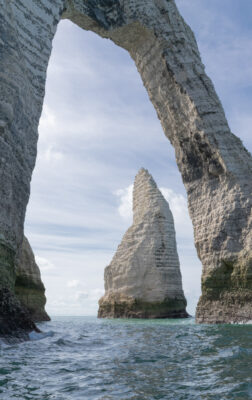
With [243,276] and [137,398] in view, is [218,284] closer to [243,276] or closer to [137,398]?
[243,276]

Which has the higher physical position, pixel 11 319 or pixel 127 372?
pixel 11 319

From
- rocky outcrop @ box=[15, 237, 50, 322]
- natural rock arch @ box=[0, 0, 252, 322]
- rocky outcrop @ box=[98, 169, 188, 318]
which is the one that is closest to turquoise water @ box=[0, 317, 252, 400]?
natural rock arch @ box=[0, 0, 252, 322]

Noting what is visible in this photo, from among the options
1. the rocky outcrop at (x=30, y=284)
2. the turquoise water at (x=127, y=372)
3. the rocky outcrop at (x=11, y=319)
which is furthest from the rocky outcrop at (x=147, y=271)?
the turquoise water at (x=127, y=372)

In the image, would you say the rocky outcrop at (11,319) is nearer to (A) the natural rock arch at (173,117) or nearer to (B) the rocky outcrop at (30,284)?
(A) the natural rock arch at (173,117)

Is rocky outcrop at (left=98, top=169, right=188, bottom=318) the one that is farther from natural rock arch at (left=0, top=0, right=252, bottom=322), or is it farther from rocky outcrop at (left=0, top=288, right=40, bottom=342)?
rocky outcrop at (left=0, top=288, right=40, bottom=342)

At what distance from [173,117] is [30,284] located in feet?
33.5

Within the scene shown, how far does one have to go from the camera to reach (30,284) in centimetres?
1766

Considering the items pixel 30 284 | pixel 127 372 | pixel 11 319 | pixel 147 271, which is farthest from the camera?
pixel 147 271

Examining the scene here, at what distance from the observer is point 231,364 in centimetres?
455

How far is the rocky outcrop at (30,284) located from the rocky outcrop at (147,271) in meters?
7.54

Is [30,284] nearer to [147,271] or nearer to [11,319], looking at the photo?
[147,271]

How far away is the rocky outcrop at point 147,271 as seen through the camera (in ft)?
79.8

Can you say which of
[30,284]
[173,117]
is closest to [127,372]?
[173,117]

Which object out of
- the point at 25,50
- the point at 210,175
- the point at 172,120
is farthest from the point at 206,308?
the point at 25,50
